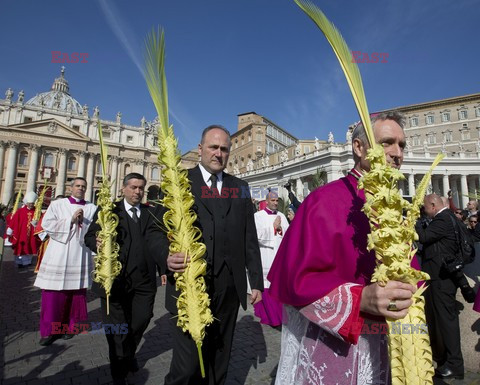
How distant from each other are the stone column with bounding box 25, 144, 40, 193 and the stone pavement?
220 feet

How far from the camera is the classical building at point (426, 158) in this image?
4403cm

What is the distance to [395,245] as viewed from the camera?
45.8 inches

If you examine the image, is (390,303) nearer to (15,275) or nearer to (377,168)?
(377,168)

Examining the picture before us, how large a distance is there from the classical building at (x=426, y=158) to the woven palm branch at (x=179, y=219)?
29374 mm

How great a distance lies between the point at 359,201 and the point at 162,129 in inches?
55.3

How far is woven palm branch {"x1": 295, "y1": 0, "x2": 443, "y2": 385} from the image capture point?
3.83 feet

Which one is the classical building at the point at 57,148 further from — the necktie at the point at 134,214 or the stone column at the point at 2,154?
the necktie at the point at 134,214

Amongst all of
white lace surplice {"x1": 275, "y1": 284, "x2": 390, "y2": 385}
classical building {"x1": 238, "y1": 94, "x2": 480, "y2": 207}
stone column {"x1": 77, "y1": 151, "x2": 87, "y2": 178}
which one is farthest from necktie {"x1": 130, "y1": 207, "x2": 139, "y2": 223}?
stone column {"x1": 77, "y1": 151, "x2": 87, "y2": 178}

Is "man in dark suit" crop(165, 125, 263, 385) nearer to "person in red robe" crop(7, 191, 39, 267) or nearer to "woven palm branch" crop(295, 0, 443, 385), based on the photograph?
"woven palm branch" crop(295, 0, 443, 385)

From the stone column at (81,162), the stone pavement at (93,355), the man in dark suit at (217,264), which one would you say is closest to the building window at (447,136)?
the stone pavement at (93,355)

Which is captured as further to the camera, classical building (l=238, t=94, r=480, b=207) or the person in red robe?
classical building (l=238, t=94, r=480, b=207)

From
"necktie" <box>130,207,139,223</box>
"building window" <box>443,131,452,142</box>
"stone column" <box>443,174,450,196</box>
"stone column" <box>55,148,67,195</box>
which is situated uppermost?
"building window" <box>443,131,452,142</box>

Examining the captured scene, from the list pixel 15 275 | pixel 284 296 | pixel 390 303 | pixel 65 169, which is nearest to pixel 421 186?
pixel 390 303

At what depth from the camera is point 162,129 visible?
189 centimetres
